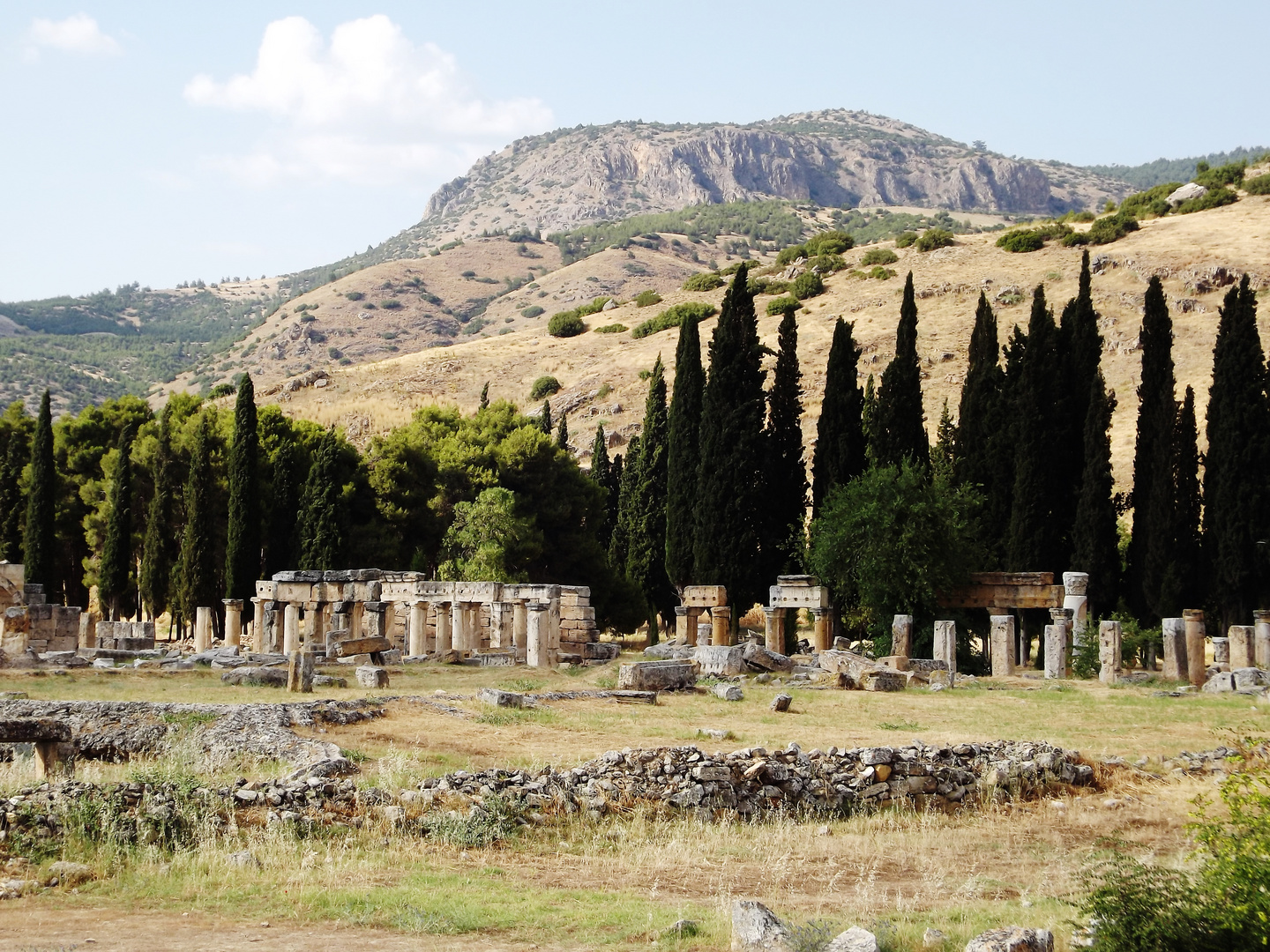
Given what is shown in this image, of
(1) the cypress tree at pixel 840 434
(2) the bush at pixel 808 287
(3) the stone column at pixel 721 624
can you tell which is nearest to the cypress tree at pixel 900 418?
(1) the cypress tree at pixel 840 434

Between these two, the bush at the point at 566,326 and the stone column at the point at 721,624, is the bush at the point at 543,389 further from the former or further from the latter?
the stone column at the point at 721,624

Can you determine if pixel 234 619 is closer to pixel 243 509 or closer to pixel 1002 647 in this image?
pixel 243 509

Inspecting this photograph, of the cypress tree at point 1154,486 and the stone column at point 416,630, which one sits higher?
the cypress tree at point 1154,486

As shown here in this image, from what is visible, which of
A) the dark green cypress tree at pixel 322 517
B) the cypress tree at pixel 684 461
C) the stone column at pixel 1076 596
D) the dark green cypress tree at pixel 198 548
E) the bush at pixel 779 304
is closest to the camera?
the stone column at pixel 1076 596

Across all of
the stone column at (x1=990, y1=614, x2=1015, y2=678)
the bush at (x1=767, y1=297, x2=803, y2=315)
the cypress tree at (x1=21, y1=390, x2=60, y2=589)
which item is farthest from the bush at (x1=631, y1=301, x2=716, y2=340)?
the stone column at (x1=990, y1=614, x2=1015, y2=678)

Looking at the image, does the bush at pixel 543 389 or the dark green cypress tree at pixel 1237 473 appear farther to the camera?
the bush at pixel 543 389

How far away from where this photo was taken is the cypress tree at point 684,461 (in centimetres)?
4203

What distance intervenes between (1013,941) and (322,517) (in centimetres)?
3889

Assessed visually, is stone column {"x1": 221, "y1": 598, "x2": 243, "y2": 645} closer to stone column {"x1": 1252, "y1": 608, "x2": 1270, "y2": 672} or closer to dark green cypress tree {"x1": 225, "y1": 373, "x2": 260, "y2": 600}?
dark green cypress tree {"x1": 225, "y1": 373, "x2": 260, "y2": 600}

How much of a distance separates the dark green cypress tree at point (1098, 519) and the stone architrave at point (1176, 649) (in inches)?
274

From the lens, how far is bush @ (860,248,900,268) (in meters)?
91.8

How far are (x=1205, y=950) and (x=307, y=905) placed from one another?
650 centimetres

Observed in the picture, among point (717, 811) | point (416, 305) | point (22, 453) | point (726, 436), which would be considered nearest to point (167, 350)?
point (416, 305)

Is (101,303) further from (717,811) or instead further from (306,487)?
(717,811)
